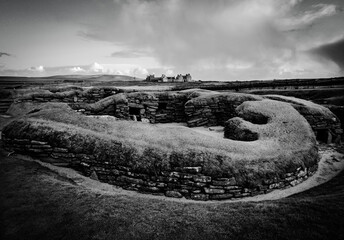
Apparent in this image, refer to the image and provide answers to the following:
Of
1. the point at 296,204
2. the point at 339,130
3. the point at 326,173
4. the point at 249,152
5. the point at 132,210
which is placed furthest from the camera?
the point at 339,130

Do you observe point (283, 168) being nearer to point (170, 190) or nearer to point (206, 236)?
point (170, 190)

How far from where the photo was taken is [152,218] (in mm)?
4117

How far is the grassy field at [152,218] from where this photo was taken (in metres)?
3.50

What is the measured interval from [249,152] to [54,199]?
257 inches

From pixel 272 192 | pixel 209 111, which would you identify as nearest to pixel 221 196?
pixel 272 192

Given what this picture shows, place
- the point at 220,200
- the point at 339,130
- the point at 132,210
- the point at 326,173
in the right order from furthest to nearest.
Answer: the point at 339,130 → the point at 326,173 → the point at 220,200 → the point at 132,210

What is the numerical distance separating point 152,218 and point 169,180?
2.35 meters

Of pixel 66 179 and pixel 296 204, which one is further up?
pixel 296 204

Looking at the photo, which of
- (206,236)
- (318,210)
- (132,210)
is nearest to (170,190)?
(132,210)

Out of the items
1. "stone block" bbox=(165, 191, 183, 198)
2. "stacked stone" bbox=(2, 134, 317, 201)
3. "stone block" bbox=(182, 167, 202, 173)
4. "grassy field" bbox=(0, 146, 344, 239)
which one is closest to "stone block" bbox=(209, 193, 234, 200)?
"stacked stone" bbox=(2, 134, 317, 201)

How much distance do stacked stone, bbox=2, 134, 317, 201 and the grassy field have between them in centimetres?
155

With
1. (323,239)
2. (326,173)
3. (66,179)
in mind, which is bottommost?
(326,173)

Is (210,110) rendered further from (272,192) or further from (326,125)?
(272,192)

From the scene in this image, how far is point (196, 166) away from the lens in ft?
21.4
